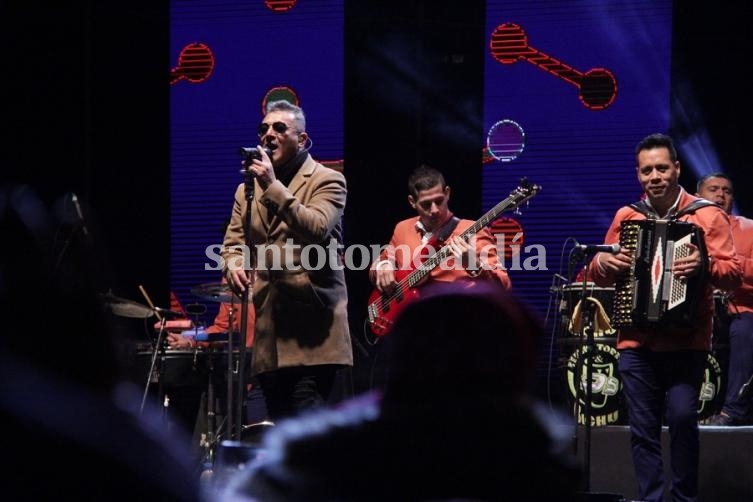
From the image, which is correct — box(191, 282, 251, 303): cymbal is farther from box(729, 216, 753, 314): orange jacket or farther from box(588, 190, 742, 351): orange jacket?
box(729, 216, 753, 314): orange jacket

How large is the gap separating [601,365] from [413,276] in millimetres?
2154

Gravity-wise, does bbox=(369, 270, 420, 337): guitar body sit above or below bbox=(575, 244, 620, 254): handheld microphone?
below

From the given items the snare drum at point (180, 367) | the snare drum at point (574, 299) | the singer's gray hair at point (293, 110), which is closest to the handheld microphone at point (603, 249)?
the snare drum at point (574, 299)

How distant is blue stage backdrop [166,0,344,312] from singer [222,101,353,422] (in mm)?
4146

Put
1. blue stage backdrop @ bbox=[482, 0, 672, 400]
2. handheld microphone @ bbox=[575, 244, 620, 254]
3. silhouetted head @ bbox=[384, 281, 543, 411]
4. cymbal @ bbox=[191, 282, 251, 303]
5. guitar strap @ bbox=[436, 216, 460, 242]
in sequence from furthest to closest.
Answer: blue stage backdrop @ bbox=[482, 0, 672, 400] < cymbal @ bbox=[191, 282, 251, 303] < guitar strap @ bbox=[436, 216, 460, 242] < handheld microphone @ bbox=[575, 244, 620, 254] < silhouetted head @ bbox=[384, 281, 543, 411]

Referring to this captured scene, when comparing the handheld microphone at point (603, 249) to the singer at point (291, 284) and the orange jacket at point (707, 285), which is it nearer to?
the orange jacket at point (707, 285)

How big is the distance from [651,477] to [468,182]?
13.5 ft

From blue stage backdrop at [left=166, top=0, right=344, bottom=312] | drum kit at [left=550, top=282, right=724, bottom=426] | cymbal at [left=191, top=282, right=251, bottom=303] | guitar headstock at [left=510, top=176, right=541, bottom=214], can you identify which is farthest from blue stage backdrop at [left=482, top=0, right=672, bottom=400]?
cymbal at [left=191, top=282, right=251, bottom=303]

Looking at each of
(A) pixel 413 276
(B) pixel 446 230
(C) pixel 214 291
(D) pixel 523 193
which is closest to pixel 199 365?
(C) pixel 214 291

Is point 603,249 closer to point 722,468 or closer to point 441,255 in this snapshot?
point 441,255

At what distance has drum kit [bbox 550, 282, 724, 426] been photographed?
25.7 ft

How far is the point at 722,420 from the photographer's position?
7.77 meters

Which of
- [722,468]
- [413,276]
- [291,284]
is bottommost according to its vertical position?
[722,468]

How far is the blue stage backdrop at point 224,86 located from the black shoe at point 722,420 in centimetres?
383
